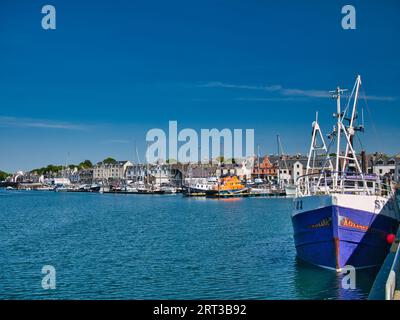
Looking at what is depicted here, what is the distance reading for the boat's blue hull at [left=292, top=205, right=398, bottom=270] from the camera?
19.8 meters

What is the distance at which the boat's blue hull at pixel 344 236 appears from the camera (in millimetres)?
19828

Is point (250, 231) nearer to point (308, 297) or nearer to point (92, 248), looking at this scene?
point (92, 248)

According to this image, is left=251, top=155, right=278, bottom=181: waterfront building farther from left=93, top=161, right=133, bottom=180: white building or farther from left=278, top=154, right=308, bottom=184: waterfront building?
left=93, top=161, right=133, bottom=180: white building

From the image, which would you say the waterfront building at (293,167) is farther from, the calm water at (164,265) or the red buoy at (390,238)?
the red buoy at (390,238)

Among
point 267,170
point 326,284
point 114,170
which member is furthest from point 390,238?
point 114,170

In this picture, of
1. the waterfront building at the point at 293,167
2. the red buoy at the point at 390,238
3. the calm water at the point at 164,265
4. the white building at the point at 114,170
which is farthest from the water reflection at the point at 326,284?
the white building at the point at 114,170

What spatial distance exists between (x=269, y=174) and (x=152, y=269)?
397ft

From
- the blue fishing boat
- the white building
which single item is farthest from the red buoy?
the white building

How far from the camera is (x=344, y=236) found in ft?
65.3

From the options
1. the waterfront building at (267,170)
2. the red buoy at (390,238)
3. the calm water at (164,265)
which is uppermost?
the waterfront building at (267,170)

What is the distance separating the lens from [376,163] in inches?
4532

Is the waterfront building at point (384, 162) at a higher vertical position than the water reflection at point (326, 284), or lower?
higher

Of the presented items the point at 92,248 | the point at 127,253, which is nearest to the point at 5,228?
the point at 92,248

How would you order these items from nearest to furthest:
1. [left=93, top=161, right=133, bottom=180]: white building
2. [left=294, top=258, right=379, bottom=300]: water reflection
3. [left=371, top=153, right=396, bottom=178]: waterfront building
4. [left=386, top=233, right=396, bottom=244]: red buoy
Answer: [left=294, top=258, right=379, bottom=300]: water reflection
[left=386, top=233, right=396, bottom=244]: red buoy
[left=371, top=153, right=396, bottom=178]: waterfront building
[left=93, top=161, right=133, bottom=180]: white building
